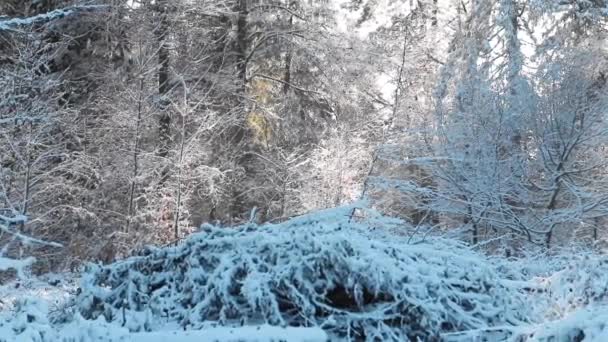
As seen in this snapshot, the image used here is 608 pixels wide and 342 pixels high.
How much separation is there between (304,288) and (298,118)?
561 inches

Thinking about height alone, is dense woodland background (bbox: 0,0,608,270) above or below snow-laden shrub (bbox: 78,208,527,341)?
above

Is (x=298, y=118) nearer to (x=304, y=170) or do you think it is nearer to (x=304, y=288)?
(x=304, y=170)

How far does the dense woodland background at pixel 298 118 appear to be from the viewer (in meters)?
10.7

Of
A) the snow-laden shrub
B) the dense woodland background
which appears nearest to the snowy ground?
the snow-laden shrub

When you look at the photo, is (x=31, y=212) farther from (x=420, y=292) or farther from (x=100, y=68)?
(x=420, y=292)

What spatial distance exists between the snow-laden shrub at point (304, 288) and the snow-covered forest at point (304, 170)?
15mm

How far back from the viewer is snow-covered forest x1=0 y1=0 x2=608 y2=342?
4.09m

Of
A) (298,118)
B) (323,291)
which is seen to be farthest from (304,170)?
(323,291)

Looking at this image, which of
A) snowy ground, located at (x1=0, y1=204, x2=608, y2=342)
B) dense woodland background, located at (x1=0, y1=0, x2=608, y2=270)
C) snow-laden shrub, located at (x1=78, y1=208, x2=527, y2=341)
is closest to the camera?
snowy ground, located at (x1=0, y1=204, x2=608, y2=342)

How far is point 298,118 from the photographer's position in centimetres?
1814

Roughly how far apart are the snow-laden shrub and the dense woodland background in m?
3.95

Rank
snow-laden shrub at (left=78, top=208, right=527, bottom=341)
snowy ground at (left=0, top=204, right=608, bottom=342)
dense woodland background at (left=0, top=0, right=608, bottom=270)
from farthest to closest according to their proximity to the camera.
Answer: dense woodland background at (left=0, top=0, right=608, bottom=270)
snow-laden shrub at (left=78, top=208, right=527, bottom=341)
snowy ground at (left=0, top=204, right=608, bottom=342)

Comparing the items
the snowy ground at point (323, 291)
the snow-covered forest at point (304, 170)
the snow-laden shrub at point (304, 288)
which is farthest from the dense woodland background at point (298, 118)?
the snow-laden shrub at point (304, 288)

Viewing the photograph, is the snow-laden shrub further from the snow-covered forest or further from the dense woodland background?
the dense woodland background
